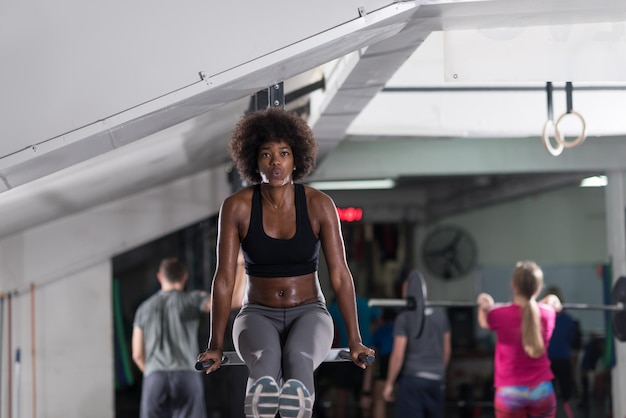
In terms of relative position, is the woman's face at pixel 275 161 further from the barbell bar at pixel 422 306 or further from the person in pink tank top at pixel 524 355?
the barbell bar at pixel 422 306

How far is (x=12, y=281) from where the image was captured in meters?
8.45

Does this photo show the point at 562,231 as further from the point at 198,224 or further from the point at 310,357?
the point at 310,357

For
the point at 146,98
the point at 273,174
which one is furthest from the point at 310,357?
the point at 146,98

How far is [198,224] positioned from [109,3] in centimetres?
697

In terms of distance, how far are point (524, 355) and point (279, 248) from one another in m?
3.12

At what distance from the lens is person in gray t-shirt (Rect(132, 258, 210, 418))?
7.16 m

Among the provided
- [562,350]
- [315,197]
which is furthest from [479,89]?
[315,197]

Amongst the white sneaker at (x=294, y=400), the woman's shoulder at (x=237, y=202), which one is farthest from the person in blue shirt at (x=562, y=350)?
the white sneaker at (x=294, y=400)

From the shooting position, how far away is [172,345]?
7.16m

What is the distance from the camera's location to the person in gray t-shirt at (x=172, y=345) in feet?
23.5

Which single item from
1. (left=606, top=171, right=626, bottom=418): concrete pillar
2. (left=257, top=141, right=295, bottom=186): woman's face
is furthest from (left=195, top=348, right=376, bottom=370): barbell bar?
(left=606, top=171, right=626, bottom=418): concrete pillar

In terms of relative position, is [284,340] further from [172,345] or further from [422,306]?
[172,345]

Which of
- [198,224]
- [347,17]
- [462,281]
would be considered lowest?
[462,281]

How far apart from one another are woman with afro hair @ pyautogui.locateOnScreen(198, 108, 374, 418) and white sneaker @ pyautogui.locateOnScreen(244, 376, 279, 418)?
23 cm
